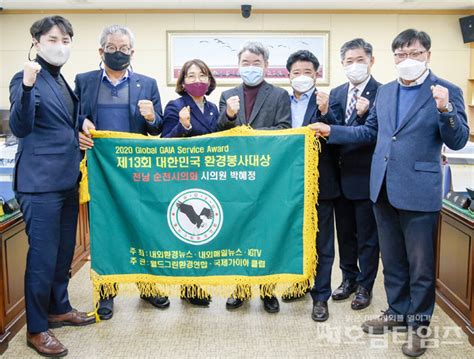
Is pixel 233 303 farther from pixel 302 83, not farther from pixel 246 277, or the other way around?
pixel 302 83

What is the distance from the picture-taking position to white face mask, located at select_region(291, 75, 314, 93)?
8.90 feet

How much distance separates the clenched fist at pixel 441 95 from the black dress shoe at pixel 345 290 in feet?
4.61

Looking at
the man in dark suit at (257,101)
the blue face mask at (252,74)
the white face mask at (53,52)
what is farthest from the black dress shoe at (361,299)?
the white face mask at (53,52)

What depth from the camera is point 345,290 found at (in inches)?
124

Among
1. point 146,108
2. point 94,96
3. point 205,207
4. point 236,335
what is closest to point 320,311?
point 236,335

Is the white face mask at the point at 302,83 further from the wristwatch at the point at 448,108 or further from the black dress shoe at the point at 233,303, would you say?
the black dress shoe at the point at 233,303

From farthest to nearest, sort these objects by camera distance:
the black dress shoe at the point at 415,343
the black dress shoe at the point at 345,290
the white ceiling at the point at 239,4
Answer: the white ceiling at the point at 239,4 → the black dress shoe at the point at 345,290 → the black dress shoe at the point at 415,343

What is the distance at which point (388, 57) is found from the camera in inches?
271

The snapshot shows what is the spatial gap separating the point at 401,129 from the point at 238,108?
0.82 metres

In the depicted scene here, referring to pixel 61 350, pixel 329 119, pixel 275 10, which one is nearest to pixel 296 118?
pixel 329 119

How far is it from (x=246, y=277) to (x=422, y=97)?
126 cm

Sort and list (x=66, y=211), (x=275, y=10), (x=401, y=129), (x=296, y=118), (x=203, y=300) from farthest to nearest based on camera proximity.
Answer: (x=275, y=10) → (x=203, y=300) → (x=296, y=118) → (x=66, y=211) → (x=401, y=129)

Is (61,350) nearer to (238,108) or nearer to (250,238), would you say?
(250,238)

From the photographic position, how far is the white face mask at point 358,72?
2.85 metres
